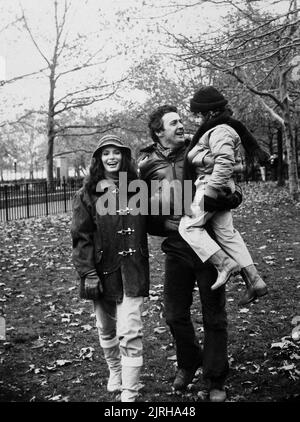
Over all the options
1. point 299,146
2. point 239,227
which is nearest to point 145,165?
point 239,227

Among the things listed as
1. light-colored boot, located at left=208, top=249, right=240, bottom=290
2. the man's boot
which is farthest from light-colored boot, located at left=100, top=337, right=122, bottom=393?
the man's boot

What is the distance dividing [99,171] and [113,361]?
1.47m

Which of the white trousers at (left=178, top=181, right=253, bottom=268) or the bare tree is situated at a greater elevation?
the bare tree

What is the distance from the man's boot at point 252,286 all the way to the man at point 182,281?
0.21m

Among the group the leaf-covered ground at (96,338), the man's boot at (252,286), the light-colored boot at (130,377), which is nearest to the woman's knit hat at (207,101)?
the man's boot at (252,286)

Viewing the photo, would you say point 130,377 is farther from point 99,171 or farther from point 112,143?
point 112,143

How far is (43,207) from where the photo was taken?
20.0m

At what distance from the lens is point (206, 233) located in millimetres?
3650

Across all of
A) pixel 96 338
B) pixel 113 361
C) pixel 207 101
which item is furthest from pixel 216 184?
pixel 96 338

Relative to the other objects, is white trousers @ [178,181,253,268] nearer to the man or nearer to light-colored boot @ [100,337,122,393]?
the man

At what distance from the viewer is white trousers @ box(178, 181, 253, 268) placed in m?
3.60

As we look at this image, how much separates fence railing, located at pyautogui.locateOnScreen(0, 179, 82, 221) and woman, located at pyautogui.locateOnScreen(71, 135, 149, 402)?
42.8 feet

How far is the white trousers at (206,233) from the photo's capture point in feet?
11.8

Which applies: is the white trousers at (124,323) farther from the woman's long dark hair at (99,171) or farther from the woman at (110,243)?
the woman's long dark hair at (99,171)
